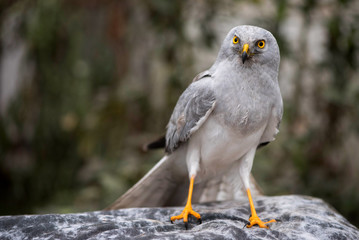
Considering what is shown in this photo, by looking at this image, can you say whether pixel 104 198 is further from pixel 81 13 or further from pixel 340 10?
pixel 340 10

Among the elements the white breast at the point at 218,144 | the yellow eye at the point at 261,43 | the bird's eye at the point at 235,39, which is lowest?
the white breast at the point at 218,144

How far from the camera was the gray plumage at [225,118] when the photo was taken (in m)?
2.50

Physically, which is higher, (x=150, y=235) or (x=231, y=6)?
(x=231, y=6)

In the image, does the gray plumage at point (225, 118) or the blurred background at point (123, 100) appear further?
the blurred background at point (123, 100)

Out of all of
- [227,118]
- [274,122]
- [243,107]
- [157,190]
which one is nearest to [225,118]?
[227,118]

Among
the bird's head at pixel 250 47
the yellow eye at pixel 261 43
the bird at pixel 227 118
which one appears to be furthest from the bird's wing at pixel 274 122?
the yellow eye at pixel 261 43

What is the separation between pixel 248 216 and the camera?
2748 mm

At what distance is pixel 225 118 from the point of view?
8.36 ft

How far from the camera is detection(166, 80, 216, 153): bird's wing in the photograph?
8.45 ft

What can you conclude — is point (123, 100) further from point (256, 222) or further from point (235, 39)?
point (256, 222)

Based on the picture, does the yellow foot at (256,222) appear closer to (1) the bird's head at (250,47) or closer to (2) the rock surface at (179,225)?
(2) the rock surface at (179,225)

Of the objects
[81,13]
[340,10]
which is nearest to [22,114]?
[81,13]

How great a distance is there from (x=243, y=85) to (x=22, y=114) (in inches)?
151

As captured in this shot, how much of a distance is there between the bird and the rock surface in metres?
0.12
